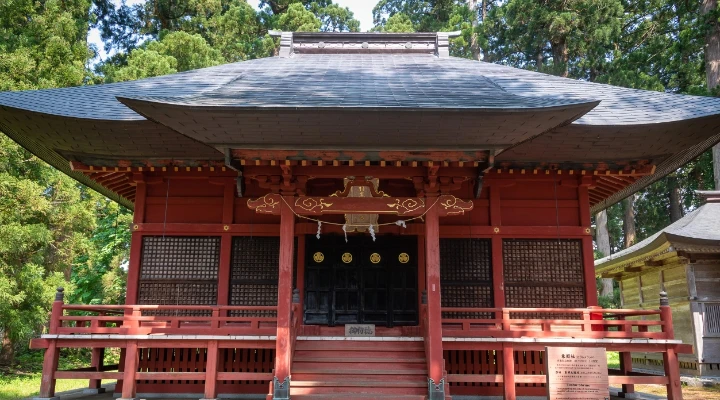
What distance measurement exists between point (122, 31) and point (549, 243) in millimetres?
29064

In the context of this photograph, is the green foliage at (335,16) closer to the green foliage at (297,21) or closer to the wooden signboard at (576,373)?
the green foliage at (297,21)

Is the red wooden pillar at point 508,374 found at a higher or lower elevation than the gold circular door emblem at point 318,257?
lower

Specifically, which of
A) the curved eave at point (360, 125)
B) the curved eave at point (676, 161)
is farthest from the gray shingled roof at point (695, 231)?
the curved eave at point (360, 125)

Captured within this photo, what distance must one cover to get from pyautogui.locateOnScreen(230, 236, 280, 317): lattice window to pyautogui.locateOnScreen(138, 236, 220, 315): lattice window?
0.40m

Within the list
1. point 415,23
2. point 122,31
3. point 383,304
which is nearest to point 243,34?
point 122,31

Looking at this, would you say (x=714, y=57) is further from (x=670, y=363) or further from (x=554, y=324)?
(x=554, y=324)

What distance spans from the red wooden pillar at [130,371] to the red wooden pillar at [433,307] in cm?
507

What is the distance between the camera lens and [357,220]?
10484 millimetres

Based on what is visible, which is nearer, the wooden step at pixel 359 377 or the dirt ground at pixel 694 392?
the wooden step at pixel 359 377

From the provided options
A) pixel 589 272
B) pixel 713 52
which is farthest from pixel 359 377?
pixel 713 52

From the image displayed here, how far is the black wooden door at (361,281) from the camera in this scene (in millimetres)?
10812

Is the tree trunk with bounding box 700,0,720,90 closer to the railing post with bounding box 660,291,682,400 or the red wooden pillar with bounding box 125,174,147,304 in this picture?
the railing post with bounding box 660,291,682,400

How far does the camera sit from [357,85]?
33.9ft

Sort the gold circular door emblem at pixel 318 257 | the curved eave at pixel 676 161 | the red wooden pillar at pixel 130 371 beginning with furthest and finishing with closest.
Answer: the gold circular door emblem at pixel 318 257, the curved eave at pixel 676 161, the red wooden pillar at pixel 130 371
